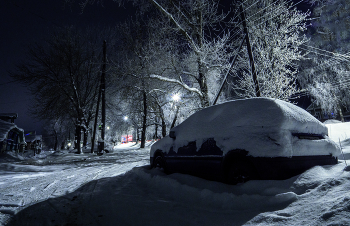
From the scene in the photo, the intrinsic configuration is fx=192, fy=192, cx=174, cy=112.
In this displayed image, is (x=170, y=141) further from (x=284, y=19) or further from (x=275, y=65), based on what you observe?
(x=284, y=19)

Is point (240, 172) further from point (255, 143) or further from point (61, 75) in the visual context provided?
point (61, 75)

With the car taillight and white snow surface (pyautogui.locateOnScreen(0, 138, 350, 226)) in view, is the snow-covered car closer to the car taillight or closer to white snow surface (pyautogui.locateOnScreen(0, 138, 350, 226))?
the car taillight

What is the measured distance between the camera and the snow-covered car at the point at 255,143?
9.74 ft

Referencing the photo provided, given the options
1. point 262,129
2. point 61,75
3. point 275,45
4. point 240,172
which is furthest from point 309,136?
point 61,75

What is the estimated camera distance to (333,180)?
8.23ft

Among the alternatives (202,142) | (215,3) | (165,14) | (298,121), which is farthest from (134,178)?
(215,3)

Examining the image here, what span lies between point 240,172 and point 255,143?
0.61 meters

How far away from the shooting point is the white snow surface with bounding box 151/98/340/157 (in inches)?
117

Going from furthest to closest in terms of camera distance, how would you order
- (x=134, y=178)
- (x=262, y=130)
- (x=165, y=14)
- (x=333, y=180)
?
1. (x=165, y=14)
2. (x=134, y=178)
3. (x=262, y=130)
4. (x=333, y=180)

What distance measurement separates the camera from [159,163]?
18.3ft

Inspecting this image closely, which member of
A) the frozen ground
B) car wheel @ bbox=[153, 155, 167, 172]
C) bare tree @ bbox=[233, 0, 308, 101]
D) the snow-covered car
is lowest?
the frozen ground

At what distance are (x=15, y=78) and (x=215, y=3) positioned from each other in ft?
62.2

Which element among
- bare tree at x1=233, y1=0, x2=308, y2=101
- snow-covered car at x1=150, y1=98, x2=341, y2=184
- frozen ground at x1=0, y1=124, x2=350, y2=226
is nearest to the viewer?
frozen ground at x1=0, y1=124, x2=350, y2=226

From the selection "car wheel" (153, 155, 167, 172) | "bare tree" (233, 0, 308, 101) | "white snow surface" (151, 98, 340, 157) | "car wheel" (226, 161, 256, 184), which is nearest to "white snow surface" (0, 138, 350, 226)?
"car wheel" (226, 161, 256, 184)
